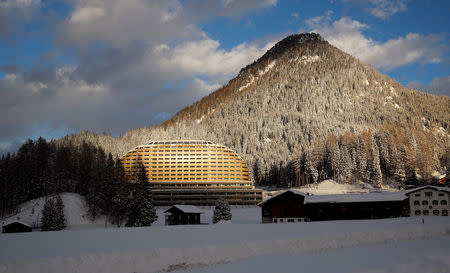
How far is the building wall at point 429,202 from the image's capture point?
58000 millimetres

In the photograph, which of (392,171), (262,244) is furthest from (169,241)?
(392,171)

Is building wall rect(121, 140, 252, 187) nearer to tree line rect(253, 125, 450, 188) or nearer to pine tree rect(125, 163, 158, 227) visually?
tree line rect(253, 125, 450, 188)

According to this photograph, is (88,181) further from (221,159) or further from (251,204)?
(221,159)

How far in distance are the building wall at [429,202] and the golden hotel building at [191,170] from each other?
228ft

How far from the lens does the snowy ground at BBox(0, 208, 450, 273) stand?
23234mm

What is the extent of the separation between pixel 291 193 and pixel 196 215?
16296mm

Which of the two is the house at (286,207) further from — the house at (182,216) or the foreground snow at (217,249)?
the foreground snow at (217,249)

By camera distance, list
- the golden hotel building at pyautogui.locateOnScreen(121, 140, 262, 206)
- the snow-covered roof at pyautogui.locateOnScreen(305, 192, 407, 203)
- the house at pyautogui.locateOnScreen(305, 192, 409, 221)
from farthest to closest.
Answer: the golden hotel building at pyautogui.locateOnScreen(121, 140, 262, 206) < the house at pyautogui.locateOnScreen(305, 192, 409, 221) < the snow-covered roof at pyautogui.locateOnScreen(305, 192, 407, 203)

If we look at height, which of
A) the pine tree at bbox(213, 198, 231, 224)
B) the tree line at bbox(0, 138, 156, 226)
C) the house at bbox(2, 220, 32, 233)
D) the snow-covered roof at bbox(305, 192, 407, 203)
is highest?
the tree line at bbox(0, 138, 156, 226)

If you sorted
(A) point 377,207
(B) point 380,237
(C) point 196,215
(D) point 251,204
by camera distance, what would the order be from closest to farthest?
1. (B) point 380,237
2. (A) point 377,207
3. (C) point 196,215
4. (D) point 251,204

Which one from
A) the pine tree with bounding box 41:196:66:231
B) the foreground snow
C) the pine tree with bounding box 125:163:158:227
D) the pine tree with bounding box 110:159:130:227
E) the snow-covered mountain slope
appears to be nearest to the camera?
the foreground snow

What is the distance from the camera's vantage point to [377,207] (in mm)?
56000

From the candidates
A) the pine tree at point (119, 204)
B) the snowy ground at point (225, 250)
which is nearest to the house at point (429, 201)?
the snowy ground at point (225, 250)

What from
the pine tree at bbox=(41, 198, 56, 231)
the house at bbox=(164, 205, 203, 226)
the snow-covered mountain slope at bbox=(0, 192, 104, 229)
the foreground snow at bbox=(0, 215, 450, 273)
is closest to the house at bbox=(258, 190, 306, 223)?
the house at bbox=(164, 205, 203, 226)
